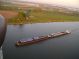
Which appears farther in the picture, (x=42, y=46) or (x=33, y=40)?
(x=33, y=40)

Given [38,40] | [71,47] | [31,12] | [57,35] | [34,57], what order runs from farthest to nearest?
1. [31,12]
2. [57,35]
3. [38,40]
4. [71,47]
5. [34,57]

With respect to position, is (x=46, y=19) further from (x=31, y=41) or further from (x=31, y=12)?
(x=31, y=41)

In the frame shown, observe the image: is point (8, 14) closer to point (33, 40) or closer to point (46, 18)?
point (46, 18)

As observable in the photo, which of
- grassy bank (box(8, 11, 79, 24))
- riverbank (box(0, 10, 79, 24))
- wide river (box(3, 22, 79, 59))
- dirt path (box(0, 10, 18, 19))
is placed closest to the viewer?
wide river (box(3, 22, 79, 59))

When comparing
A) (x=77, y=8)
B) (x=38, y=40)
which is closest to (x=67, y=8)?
(x=77, y=8)

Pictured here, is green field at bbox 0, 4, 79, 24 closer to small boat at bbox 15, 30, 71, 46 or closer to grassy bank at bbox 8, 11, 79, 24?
grassy bank at bbox 8, 11, 79, 24

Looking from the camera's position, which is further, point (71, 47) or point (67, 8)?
point (67, 8)

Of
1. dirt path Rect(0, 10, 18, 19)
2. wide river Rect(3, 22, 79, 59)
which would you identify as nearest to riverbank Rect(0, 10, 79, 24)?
dirt path Rect(0, 10, 18, 19)

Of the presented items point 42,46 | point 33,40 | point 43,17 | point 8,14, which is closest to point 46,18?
point 43,17
